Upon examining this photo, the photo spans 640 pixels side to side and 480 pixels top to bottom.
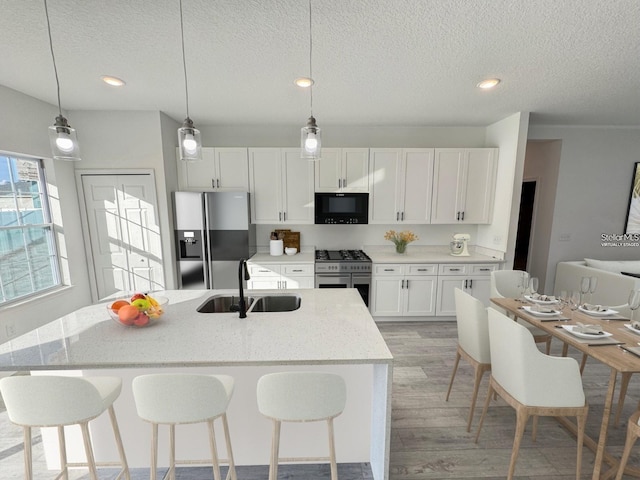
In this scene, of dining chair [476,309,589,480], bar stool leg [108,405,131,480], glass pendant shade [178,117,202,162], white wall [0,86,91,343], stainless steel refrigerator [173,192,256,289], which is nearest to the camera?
bar stool leg [108,405,131,480]

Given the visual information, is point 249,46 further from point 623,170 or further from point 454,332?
point 623,170

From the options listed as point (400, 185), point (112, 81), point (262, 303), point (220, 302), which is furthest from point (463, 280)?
point (112, 81)

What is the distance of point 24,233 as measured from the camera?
280cm

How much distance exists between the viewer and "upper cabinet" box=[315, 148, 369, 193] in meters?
3.67

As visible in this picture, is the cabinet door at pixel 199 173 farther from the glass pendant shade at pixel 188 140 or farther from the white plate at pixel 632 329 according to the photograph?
the white plate at pixel 632 329

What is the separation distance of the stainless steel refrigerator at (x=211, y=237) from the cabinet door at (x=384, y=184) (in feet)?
5.58

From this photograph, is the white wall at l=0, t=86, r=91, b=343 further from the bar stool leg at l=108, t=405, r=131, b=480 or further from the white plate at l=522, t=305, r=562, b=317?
the white plate at l=522, t=305, r=562, b=317

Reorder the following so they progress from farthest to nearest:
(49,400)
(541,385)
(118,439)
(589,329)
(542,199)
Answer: (542,199) < (589,329) < (541,385) < (118,439) < (49,400)

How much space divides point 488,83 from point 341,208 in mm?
2019

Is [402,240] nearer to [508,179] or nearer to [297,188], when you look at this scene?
[508,179]

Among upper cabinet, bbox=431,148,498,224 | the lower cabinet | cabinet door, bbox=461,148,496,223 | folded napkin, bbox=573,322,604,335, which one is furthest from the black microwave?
folded napkin, bbox=573,322,604,335

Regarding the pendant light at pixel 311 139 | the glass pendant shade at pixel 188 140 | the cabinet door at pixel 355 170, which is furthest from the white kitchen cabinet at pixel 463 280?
the glass pendant shade at pixel 188 140

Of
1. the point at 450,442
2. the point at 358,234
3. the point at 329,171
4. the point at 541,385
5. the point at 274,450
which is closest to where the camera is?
the point at 274,450

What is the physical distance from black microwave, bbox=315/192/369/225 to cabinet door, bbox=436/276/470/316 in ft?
4.44
